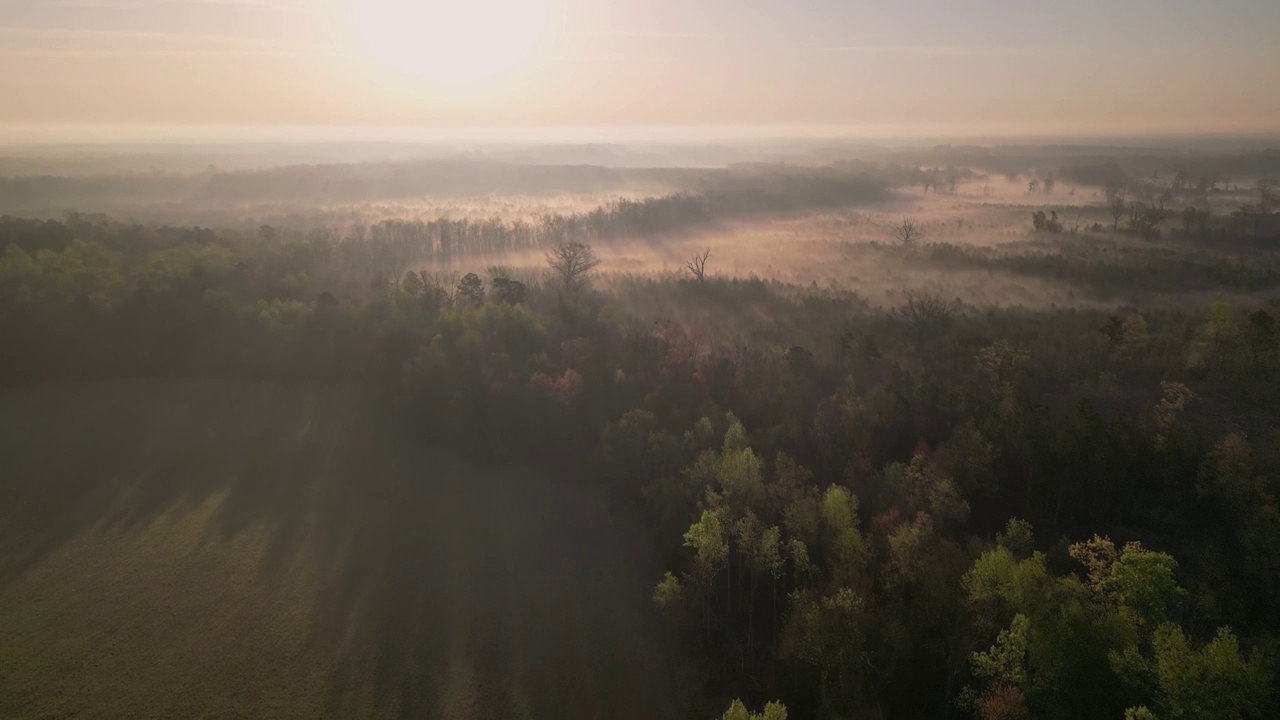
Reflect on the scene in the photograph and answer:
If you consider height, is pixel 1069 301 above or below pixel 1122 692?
above

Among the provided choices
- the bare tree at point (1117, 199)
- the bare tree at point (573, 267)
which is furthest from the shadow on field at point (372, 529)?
the bare tree at point (1117, 199)

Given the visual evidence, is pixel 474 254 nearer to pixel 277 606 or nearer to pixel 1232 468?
pixel 277 606

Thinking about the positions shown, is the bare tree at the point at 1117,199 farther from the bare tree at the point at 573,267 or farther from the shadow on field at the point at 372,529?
the shadow on field at the point at 372,529

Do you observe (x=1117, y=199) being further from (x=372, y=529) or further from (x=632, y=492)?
(x=372, y=529)

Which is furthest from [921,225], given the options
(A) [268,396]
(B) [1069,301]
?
(A) [268,396]

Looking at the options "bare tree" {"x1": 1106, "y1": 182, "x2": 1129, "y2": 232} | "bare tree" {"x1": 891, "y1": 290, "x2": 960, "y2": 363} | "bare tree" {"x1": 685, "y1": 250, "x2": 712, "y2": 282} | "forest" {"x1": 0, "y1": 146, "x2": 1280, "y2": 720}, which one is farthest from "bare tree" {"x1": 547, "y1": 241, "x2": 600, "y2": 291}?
"bare tree" {"x1": 1106, "y1": 182, "x2": 1129, "y2": 232}

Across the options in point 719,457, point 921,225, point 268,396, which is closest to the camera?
point 719,457
